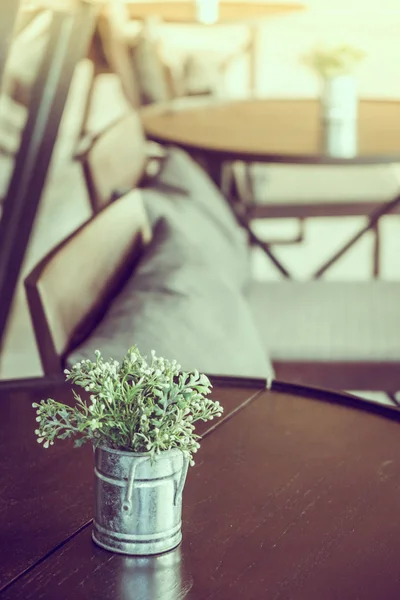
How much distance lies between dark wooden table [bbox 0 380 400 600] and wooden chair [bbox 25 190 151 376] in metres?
0.12

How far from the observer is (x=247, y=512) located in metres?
1.08

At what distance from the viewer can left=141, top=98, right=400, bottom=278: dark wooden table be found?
286cm

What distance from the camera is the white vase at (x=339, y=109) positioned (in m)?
3.02

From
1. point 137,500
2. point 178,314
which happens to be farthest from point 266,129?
point 137,500

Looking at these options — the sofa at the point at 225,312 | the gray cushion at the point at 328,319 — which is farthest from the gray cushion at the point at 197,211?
the gray cushion at the point at 328,319

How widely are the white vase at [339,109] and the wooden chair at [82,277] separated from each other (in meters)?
1.22

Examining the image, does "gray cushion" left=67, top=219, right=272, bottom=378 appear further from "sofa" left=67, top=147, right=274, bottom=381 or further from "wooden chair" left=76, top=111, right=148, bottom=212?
"wooden chair" left=76, top=111, right=148, bottom=212

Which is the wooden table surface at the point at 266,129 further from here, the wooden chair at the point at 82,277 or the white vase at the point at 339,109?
the wooden chair at the point at 82,277

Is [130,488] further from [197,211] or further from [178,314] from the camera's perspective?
[197,211]

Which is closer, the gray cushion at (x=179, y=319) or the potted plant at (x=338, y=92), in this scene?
the gray cushion at (x=179, y=319)

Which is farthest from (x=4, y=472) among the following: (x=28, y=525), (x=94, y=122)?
(x=94, y=122)

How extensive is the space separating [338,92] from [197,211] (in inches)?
35.6

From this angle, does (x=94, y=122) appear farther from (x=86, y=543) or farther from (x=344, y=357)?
(x=86, y=543)

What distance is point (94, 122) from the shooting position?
311 inches
